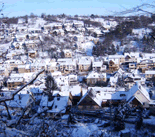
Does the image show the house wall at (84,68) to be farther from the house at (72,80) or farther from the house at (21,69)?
the house at (21,69)

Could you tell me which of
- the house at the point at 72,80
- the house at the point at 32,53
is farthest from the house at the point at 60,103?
the house at the point at 32,53

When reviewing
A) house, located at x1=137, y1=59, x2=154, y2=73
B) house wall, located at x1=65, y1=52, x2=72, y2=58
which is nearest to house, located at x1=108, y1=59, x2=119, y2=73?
house, located at x1=137, y1=59, x2=154, y2=73

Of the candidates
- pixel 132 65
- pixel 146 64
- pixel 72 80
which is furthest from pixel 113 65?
pixel 72 80

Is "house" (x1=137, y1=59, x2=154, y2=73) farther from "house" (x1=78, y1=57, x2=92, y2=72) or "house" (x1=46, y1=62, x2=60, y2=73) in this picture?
"house" (x1=46, y1=62, x2=60, y2=73)

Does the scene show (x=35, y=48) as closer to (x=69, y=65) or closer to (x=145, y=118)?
(x=69, y=65)

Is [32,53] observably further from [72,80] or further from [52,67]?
[72,80]

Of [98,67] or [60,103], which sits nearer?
[60,103]

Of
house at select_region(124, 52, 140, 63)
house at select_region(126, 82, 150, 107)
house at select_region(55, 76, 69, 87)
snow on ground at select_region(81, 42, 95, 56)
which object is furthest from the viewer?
snow on ground at select_region(81, 42, 95, 56)

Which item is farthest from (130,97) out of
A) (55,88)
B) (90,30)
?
(90,30)

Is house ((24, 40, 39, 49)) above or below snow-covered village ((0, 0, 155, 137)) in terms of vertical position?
above
